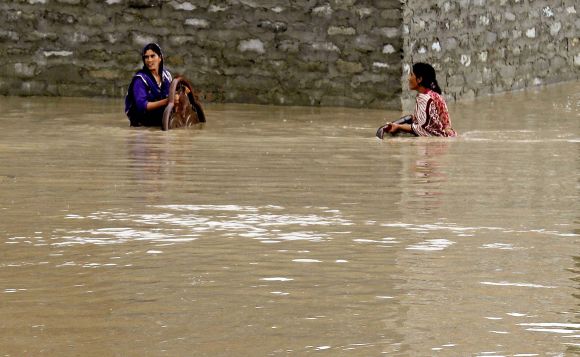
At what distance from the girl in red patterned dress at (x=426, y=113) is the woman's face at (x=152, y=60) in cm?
228

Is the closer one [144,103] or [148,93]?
[144,103]

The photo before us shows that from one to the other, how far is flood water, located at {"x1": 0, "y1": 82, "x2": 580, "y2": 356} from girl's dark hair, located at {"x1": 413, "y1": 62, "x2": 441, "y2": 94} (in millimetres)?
787

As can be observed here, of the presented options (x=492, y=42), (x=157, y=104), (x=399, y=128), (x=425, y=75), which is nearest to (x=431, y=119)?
(x=399, y=128)

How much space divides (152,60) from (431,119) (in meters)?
2.58

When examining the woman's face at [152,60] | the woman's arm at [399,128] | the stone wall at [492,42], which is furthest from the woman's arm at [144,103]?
the stone wall at [492,42]

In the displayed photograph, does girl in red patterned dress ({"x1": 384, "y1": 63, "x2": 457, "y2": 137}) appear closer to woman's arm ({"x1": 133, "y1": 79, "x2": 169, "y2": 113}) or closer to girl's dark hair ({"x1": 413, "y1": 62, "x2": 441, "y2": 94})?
girl's dark hair ({"x1": 413, "y1": 62, "x2": 441, "y2": 94})

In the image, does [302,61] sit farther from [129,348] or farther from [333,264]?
[129,348]

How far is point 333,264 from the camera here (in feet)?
20.1

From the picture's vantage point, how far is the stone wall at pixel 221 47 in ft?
52.3

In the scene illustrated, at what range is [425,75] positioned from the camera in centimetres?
1260

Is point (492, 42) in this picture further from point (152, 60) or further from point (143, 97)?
point (143, 97)

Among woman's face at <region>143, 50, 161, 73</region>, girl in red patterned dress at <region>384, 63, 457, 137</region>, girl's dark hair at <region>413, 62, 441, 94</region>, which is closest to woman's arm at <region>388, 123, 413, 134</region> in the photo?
girl in red patterned dress at <region>384, 63, 457, 137</region>

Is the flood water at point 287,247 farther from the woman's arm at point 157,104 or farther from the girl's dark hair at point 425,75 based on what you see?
the woman's arm at point 157,104

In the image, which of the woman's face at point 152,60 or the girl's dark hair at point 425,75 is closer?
the girl's dark hair at point 425,75
